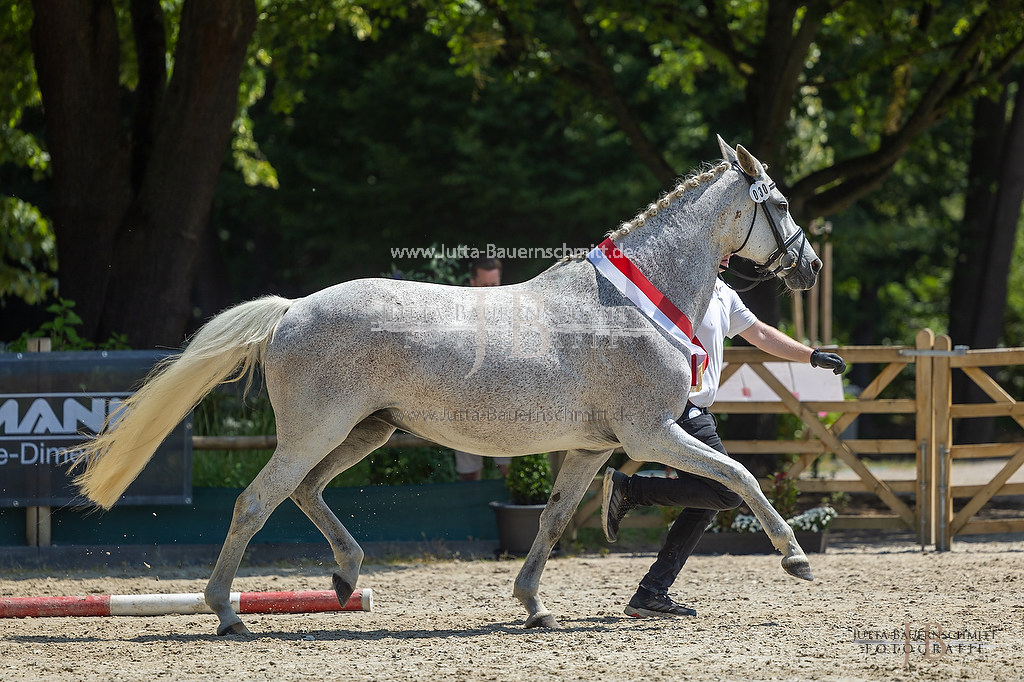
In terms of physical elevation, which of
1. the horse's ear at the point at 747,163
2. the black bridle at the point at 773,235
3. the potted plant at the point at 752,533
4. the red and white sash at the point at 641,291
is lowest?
the potted plant at the point at 752,533

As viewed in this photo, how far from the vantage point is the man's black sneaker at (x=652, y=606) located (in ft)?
18.6

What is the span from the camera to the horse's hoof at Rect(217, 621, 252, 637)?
5238mm

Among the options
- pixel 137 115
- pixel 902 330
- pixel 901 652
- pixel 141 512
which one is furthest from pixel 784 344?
pixel 902 330

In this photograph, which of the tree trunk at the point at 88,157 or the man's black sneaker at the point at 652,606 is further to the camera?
the tree trunk at the point at 88,157

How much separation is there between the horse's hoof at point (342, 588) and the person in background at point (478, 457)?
3029mm

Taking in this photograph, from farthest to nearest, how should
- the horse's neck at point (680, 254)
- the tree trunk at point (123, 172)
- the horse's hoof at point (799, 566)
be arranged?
1. the tree trunk at point (123, 172)
2. the horse's neck at point (680, 254)
3. the horse's hoof at point (799, 566)

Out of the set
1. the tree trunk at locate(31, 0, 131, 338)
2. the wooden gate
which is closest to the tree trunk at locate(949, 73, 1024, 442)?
the wooden gate

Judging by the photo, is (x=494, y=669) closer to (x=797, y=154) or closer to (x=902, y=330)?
(x=797, y=154)

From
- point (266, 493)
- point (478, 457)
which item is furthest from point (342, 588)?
point (478, 457)

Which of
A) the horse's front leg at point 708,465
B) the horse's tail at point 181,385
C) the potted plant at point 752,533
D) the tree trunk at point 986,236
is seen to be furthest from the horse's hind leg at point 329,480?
the tree trunk at point 986,236

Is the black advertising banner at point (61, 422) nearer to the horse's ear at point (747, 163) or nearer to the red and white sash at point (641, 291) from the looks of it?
the red and white sash at point (641, 291)

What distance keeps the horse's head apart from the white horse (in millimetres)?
309

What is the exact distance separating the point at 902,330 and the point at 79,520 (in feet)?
66.2

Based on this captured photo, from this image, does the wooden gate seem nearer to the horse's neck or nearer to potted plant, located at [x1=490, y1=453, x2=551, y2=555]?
potted plant, located at [x1=490, y1=453, x2=551, y2=555]
